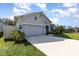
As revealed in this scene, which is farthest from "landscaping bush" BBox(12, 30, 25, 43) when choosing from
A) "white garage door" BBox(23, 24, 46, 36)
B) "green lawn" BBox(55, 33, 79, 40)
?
"green lawn" BBox(55, 33, 79, 40)

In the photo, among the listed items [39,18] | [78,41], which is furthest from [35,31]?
[78,41]

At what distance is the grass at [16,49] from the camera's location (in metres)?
4.32

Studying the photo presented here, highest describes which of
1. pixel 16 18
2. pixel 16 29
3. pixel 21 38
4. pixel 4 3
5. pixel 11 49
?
pixel 4 3

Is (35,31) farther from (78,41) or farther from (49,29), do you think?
(78,41)

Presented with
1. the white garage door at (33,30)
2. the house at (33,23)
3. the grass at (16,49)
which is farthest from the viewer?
the white garage door at (33,30)

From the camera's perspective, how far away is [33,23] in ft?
15.7

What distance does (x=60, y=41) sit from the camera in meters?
4.77

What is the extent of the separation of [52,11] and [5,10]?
4.70 feet

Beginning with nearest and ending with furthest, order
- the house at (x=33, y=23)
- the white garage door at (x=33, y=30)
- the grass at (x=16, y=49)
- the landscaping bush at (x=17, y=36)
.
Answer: the grass at (x=16, y=49) < the landscaping bush at (x=17, y=36) < the house at (x=33, y=23) < the white garage door at (x=33, y=30)

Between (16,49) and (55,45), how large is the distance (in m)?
1.20

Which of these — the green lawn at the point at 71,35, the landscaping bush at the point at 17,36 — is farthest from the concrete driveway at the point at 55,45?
the landscaping bush at the point at 17,36

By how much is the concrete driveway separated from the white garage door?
0.14 metres

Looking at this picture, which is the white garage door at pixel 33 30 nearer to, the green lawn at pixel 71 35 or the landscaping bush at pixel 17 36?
the landscaping bush at pixel 17 36

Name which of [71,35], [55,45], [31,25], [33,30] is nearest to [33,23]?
[31,25]
